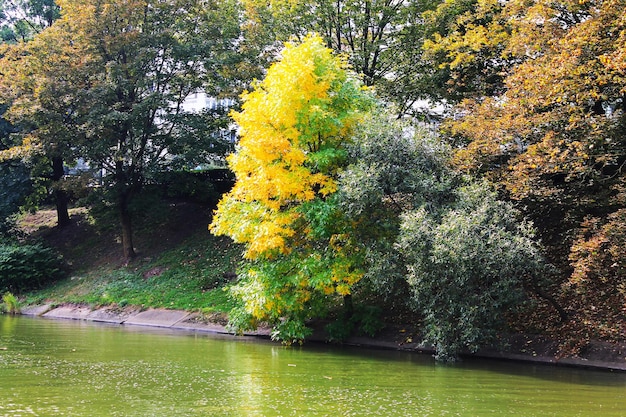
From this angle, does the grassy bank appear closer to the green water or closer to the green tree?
the green water

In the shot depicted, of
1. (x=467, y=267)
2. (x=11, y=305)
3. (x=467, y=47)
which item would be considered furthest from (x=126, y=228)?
(x=467, y=267)

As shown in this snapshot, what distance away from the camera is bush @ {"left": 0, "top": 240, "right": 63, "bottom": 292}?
3106cm

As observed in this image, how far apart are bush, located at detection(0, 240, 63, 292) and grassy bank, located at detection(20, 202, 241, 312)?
2.34 feet

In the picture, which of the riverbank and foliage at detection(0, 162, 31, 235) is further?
foliage at detection(0, 162, 31, 235)

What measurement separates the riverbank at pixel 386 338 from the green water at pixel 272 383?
495mm

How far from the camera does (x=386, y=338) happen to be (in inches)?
738

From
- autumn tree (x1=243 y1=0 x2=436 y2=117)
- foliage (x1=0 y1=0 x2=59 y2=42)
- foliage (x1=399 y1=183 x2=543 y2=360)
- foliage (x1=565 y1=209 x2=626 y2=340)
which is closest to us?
foliage (x1=399 y1=183 x2=543 y2=360)

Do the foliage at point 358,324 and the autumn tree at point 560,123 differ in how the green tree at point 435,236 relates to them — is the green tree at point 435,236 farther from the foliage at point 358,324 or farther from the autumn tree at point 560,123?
the autumn tree at point 560,123

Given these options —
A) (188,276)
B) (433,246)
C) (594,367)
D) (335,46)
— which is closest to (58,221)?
(188,276)

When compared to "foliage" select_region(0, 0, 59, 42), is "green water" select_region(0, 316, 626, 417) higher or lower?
lower

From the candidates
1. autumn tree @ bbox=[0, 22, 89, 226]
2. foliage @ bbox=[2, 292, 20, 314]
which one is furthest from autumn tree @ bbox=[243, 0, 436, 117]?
foliage @ bbox=[2, 292, 20, 314]

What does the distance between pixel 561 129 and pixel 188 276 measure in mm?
17460

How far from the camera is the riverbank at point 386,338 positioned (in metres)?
15.3

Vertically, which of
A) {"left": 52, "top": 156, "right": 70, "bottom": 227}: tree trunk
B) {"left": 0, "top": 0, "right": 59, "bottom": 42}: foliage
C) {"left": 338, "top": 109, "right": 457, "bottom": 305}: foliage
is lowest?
{"left": 338, "top": 109, "right": 457, "bottom": 305}: foliage
